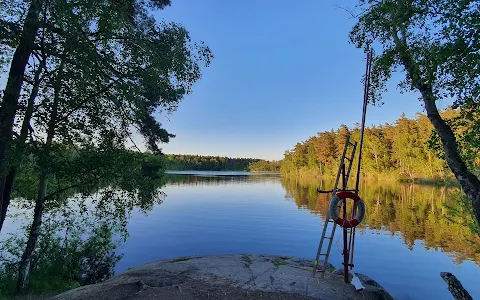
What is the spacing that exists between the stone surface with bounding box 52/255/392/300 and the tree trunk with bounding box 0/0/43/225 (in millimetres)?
2953

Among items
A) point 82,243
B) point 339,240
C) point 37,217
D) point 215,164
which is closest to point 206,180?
point 339,240

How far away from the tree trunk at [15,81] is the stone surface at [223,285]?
9.69 ft

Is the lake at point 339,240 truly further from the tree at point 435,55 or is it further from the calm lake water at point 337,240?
the tree at point 435,55

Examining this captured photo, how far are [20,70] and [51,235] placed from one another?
17.6 ft

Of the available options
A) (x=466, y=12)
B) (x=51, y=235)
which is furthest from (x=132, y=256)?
(x=466, y=12)

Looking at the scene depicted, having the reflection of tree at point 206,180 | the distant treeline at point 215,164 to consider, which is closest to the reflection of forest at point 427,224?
the reflection of tree at point 206,180

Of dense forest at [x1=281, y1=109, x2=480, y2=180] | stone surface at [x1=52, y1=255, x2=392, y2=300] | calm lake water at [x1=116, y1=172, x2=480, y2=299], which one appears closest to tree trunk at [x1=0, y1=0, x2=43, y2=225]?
stone surface at [x1=52, y1=255, x2=392, y2=300]

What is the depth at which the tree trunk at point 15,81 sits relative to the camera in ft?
19.4

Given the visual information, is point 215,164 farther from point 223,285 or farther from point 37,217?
point 223,285

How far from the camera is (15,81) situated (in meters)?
6.21

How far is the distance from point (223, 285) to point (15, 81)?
5.60 metres

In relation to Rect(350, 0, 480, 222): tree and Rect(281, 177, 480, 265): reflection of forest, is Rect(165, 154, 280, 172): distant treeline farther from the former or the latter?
Rect(350, 0, 480, 222): tree

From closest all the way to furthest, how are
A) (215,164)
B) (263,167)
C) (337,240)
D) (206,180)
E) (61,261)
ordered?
(61,261)
(337,240)
(206,180)
(215,164)
(263,167)

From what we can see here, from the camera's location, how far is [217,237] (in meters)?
16.7
